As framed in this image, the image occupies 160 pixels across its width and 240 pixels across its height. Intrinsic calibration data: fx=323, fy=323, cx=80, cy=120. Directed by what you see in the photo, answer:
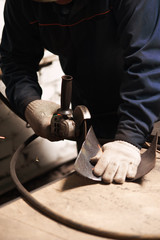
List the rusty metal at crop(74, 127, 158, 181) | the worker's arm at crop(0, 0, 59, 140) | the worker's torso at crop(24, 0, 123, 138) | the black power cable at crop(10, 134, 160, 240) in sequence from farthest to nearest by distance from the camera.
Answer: the worker's arm at crop(0, 0, 59, 140) < the worker's torso at crop(24, 0, 123, 138) < the rusty metal at crop(74, 127, 158, 181) < the black power cable at crop(10, 134, 160, 240)

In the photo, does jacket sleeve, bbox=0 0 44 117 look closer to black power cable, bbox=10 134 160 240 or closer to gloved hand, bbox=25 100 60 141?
gloved hand, bbox=25 100 60 141

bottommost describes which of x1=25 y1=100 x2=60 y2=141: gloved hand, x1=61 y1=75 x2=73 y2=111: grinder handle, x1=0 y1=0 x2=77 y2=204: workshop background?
x1=0 y1=0 x2=77 y2=204: workshop background

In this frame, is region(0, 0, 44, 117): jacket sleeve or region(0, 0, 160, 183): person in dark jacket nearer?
region(0, 0, 160, 183): person in dark jacket

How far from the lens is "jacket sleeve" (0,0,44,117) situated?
4.73 feet

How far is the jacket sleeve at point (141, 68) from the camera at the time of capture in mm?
1115

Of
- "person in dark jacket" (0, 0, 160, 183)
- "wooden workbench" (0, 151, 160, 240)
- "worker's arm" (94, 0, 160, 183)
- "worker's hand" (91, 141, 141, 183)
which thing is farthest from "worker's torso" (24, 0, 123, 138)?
"wooden workbench" (0, 151, 160, 240)

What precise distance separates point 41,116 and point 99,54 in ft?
1.18

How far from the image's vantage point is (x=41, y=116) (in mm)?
1359

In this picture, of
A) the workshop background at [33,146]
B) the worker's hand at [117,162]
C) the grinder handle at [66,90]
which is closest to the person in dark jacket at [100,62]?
the worker's hand at [117,162]

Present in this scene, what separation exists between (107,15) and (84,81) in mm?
360

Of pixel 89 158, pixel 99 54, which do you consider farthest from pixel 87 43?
pixel 89 158

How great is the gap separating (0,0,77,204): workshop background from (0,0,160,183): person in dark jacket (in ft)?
1.26

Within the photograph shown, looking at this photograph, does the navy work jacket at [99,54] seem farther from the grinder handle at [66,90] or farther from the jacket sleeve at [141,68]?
the grinder handle at [66,90]

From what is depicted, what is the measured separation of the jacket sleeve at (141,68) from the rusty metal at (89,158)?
0.19 ft
